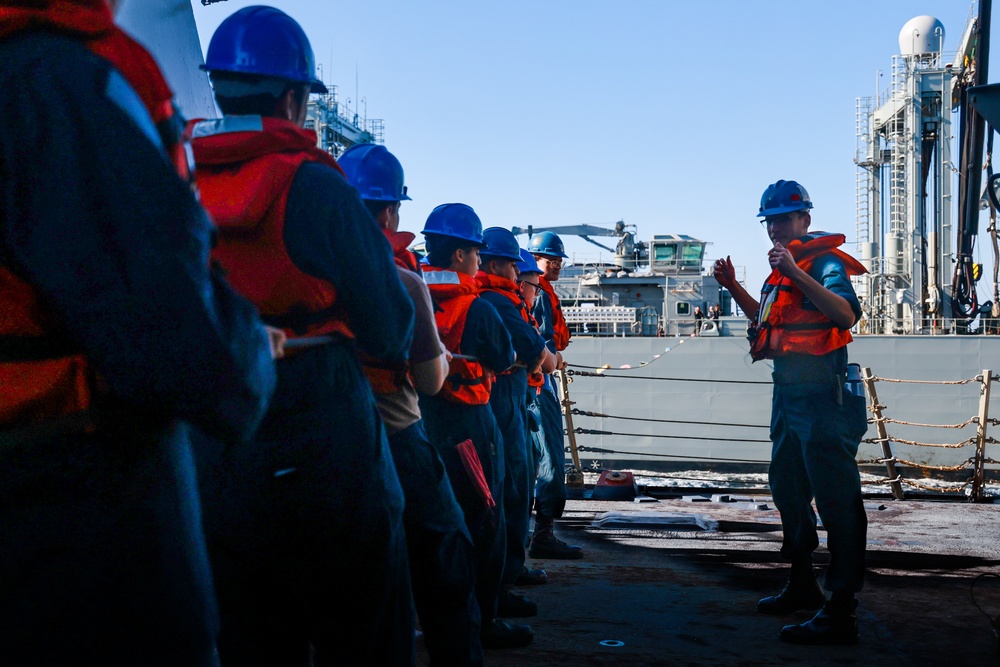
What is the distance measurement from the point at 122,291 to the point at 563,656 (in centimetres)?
263

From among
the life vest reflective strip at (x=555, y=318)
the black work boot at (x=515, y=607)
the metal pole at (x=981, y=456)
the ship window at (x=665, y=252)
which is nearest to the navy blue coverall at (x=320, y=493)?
the black work boot at (x=515, y=607)

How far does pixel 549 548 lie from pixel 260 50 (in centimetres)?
401

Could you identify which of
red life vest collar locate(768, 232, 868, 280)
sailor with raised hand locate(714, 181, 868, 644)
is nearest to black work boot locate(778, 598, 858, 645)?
sailor with raised hand locate(714, 181, 868, 644)

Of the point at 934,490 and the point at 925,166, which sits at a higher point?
the point at 925,166

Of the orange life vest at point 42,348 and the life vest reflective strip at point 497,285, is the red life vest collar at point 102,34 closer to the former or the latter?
the orange life vest at point 42,348

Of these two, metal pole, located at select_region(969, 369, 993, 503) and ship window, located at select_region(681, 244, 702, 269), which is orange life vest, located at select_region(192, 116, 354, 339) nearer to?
metal pole, located at select_region(969, 369, 993, 503)

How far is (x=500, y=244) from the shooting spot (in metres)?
4.40

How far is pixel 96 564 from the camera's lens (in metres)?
0.94

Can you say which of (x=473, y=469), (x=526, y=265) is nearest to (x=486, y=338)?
(x=473, y=469)

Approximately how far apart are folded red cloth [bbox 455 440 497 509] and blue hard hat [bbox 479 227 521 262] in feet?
5.66

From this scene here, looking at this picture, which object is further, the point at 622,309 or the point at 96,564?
the point at 622,309

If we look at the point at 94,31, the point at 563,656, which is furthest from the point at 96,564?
the point at 563,656

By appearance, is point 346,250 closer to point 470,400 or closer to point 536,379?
point 470,400

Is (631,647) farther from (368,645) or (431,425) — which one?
(368,645)
